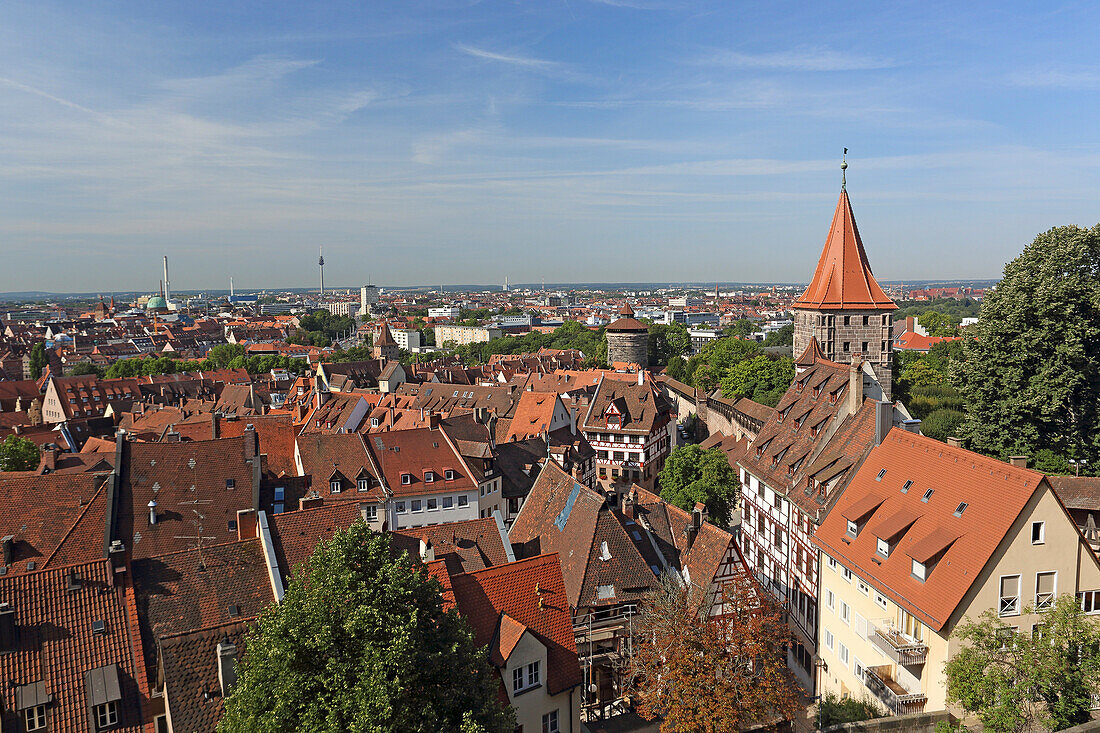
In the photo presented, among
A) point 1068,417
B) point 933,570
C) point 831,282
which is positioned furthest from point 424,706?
point 831,282

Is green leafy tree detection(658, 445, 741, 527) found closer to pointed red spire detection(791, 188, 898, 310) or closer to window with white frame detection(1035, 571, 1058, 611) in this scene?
window with white frame detection(1035, 571, 1058, 611)

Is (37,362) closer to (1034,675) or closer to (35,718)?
(35,718)

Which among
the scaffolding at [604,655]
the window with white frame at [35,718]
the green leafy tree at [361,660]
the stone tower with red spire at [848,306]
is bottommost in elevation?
the scaffolding at [604,655]

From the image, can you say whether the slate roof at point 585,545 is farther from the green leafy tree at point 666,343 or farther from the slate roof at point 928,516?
the green leafy tree at point 666,343

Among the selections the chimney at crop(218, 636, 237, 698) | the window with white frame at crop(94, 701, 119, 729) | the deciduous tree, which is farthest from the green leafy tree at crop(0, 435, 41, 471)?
the deciduous tree

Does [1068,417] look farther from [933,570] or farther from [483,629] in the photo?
[483,629]

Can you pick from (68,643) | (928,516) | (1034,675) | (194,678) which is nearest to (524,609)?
(194,678)

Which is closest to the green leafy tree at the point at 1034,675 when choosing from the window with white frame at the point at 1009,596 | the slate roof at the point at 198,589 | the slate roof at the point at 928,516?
the window with white frame at the point at 1009,596
